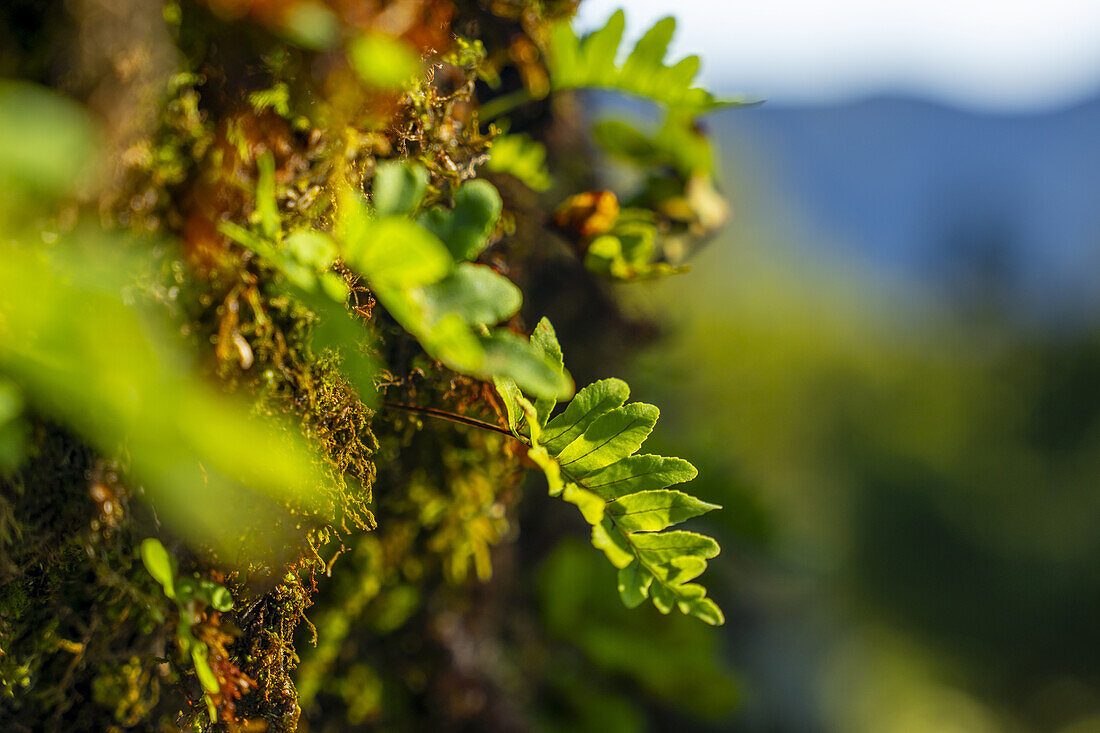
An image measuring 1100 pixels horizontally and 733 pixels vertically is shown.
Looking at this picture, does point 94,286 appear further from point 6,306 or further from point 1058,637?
point 1058,637

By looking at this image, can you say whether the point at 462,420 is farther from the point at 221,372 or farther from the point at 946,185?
the point at 946,185

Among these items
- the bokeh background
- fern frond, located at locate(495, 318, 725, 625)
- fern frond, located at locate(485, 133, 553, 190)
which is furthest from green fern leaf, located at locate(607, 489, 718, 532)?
the bokeh background

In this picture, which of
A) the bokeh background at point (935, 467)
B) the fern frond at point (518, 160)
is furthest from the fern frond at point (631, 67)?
the bokeh background at point (935, 467)

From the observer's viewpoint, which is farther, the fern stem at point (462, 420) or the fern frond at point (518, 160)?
the fern frond at point (518, 160)

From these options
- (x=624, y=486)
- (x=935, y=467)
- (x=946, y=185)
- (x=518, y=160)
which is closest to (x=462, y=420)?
(x=624, y=486)

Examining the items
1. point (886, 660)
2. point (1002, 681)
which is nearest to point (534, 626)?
point (886, 660)

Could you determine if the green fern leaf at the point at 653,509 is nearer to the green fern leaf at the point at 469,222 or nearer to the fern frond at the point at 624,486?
the fern frond at the point at 624,486
